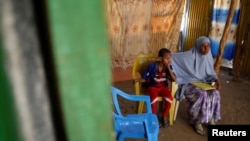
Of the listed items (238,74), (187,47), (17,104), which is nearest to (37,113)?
(17,104)

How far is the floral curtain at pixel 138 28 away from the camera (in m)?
4.27

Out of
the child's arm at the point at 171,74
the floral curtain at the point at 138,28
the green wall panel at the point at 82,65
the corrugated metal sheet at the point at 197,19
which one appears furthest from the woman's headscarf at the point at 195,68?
the green wall panel at the point at 82,65

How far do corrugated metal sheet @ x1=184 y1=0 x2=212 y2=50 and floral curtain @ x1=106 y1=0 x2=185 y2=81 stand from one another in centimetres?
78

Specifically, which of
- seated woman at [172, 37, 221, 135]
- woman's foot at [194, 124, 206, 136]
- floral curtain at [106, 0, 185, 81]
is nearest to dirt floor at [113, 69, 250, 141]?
woman's foot at [194, 124, 206, 136]

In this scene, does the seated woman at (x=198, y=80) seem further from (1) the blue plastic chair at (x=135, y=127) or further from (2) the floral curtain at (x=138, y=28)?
(2) the floral curtain at (x=138, y=28)

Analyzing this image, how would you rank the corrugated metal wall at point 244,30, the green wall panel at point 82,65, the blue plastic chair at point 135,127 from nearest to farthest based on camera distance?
the green wall panel at point 82,65
the blue plastic chair at point 135,127
the corrugated metal wall at point 244,30

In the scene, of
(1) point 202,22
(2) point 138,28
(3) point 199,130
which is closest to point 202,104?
(3) point 199,130

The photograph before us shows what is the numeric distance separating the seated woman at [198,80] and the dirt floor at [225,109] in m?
0.16

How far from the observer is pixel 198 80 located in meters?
3.13

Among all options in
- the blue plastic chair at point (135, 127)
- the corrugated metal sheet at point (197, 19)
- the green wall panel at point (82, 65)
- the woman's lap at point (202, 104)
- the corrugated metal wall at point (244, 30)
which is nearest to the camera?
the green wall panel at point (82, 65)

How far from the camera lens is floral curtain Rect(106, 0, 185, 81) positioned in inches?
168

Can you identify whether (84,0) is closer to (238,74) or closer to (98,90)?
(98,90)

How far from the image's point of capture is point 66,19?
0.24 m

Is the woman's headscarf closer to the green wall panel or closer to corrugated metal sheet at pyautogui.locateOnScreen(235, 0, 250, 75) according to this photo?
corrugated metal sheet at pyautogui.locateOnScreen(235, 0, 250, 75)
